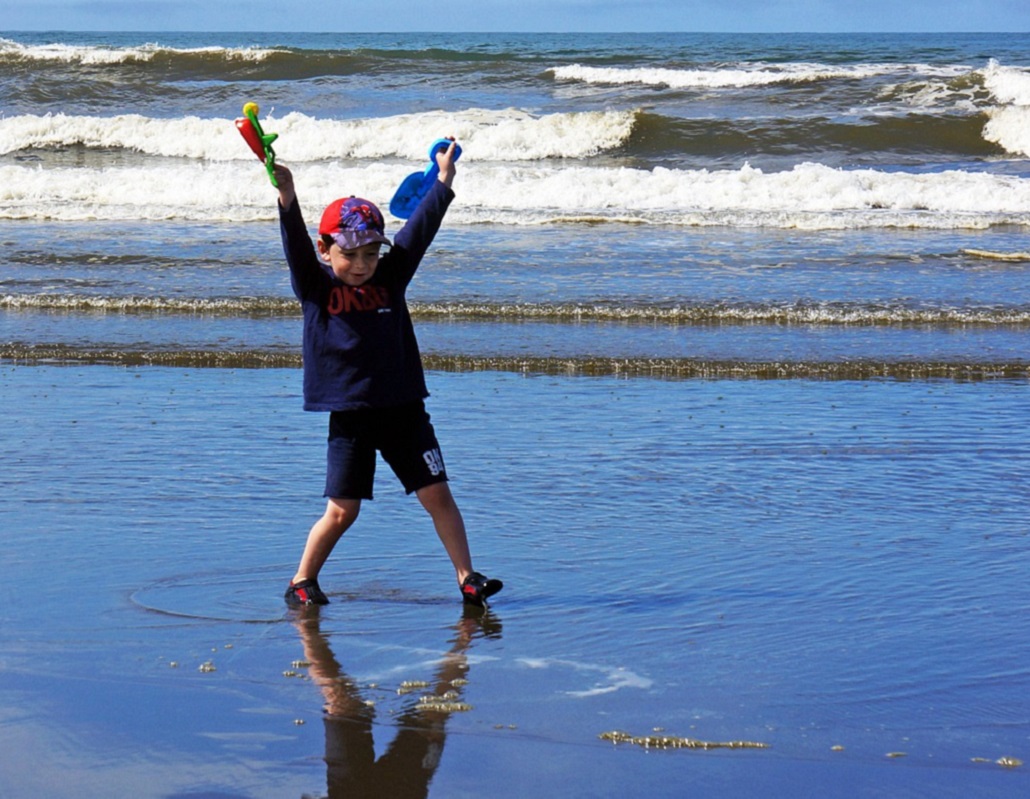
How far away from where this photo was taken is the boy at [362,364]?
427 centimetres

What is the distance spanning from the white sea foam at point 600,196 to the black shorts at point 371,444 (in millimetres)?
11403

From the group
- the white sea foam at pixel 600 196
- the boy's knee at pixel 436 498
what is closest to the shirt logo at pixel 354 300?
the boy's knee at pixel 436 498

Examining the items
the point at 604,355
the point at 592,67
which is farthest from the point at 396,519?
the point at 592,67

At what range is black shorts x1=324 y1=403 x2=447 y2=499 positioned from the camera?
4.43m

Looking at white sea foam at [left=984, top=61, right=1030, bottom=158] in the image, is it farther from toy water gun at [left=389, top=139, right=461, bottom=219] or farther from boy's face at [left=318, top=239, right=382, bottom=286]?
boy's face at [left=318, top=239, right=382, bottom=286]

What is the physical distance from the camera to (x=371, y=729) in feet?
10.8

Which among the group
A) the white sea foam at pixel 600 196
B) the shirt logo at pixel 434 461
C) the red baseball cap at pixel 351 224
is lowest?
the shirt logo at pixel 434 461

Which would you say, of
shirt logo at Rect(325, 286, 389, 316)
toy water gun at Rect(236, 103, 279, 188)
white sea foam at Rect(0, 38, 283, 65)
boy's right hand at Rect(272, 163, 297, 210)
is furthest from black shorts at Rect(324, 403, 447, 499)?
white sea foam at Rect(0, 38, 283, 65)

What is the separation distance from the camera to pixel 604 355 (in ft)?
29.3

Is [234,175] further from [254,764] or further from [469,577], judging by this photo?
[254,764]

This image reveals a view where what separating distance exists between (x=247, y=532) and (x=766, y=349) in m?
4.88

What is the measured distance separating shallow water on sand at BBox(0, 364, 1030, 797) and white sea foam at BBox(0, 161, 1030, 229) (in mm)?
8936

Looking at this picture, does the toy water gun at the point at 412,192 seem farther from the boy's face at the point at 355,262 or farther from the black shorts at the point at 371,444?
the black shorts at the point at 371,444

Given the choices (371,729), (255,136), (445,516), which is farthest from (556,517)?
(371,729)
